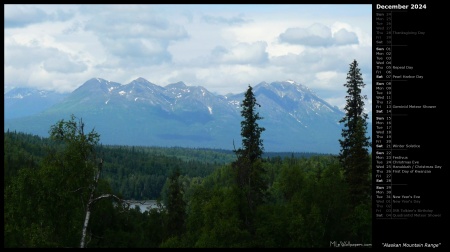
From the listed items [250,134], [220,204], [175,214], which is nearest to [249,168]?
[250,134]

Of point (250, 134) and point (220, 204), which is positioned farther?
point (250, 134)

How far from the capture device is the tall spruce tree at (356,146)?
145ft

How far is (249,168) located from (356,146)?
8.48m

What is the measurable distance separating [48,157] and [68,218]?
10.6 ft

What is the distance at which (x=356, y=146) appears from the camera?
4544 cm

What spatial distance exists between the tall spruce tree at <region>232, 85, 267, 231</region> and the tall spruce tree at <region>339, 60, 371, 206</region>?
6954 mm

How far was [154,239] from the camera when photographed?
6294 cm

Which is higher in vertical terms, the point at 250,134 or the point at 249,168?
the point at 250,134

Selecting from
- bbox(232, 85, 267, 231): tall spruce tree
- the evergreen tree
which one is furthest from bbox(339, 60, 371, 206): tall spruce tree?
the evergreen tree

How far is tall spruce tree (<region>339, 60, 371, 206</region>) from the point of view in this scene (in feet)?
145

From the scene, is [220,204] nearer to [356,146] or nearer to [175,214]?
[356,146]

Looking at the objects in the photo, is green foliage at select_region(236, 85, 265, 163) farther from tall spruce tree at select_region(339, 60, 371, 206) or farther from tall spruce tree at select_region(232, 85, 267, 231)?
tall spruce tree at select_region(339, 60, 371, 206)
